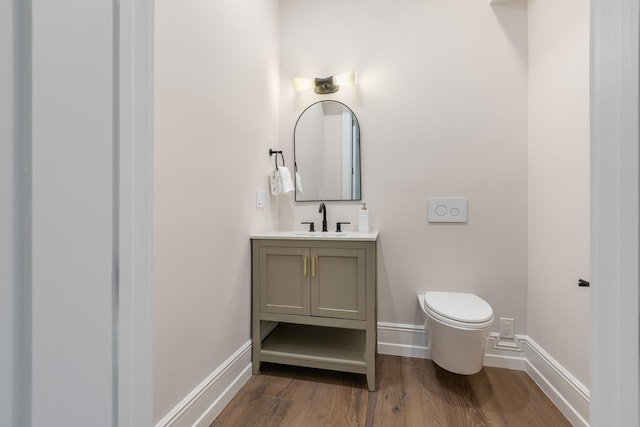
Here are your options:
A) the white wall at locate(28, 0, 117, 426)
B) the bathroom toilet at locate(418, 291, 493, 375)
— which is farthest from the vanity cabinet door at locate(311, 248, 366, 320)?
the white wall at locate(28, 0, 117, 426)

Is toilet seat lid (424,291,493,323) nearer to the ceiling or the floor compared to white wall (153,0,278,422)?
nearer to the floor

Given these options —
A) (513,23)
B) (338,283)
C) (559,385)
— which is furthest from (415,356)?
(513,23)

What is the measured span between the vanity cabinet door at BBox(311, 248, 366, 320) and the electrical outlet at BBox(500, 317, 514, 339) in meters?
1.02

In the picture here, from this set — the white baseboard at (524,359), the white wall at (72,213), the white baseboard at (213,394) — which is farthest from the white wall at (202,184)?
the white baseboard at (524,359)

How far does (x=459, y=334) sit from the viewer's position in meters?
1.37

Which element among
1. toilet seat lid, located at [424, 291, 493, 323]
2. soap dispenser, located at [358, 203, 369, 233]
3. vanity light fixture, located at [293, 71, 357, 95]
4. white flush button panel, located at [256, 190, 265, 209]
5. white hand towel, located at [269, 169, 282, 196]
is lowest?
toilet seat lid, located at [424, 291, 493, 323]

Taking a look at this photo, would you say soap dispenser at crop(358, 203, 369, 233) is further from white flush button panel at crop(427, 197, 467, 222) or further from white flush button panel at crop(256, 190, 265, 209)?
white flush button panel at crop(256, 190, 265, 209)

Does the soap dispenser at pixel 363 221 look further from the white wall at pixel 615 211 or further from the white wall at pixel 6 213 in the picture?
the white wall at pixel 6 213

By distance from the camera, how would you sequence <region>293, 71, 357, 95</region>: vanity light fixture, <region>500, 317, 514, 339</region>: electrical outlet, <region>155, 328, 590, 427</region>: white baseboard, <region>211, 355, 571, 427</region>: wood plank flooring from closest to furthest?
<region>155, 328, 590, 427</region>: white baseboard
<region>211, 355, 571, 427</region>: wood plank flooring
<region>500, 317, 514, 339</region>: electrical outlet
<region>293, 71, 357, 95</region>: vanity light fixture

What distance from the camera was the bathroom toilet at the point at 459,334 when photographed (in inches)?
53.1

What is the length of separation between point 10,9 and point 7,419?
19.1 inches

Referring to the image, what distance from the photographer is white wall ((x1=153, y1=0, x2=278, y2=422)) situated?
1.04 metres

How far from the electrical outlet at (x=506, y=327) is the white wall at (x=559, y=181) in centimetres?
11

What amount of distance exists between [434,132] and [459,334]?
133 cm
